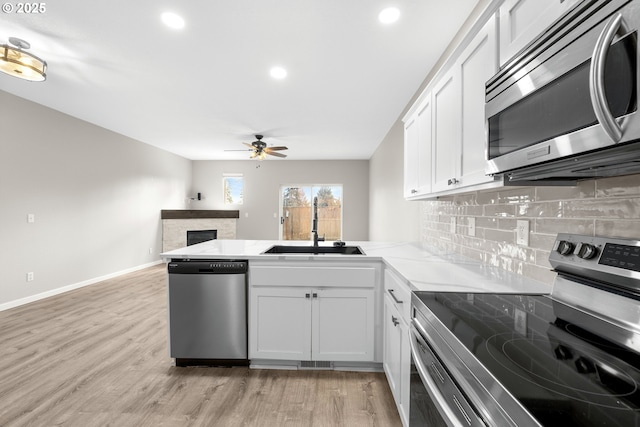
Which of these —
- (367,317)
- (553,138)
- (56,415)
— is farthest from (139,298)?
(553,138)

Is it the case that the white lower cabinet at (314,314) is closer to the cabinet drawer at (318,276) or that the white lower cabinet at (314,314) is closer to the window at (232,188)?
the cabinet drawer at (318,276)

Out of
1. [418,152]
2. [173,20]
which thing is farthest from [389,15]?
[173,20]

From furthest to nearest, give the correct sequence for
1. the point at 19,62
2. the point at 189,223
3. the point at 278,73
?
the point at 189,223, the point at 278,73, the point at 19,62

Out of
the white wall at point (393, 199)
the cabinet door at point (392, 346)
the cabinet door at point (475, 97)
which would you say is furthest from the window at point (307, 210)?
the cabinet door at point (475, 97)

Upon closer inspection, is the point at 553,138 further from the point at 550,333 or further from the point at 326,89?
the point at 326,89

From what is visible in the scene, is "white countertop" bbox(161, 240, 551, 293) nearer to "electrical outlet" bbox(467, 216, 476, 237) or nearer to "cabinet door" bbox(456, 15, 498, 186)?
"electrical outlet" bbox(467, 216, 476, 237)

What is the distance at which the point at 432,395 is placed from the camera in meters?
0.90

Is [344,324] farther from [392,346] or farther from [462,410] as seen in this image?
[462,410]

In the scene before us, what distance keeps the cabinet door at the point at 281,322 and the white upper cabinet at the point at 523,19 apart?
1761 mm

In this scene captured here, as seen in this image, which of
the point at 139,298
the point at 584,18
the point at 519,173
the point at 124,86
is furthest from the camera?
the point at 139,298

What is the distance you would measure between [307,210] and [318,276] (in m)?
6.02

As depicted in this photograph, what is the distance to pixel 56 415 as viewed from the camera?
1.74m

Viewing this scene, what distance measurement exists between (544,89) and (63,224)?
568cm

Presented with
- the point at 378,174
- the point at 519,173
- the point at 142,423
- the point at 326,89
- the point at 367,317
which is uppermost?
the point at 326,89
